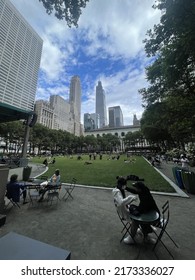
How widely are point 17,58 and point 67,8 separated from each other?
91.6 m

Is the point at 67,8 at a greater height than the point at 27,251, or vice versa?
the point at 67,8

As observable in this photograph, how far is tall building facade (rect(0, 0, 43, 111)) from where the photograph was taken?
205 ft

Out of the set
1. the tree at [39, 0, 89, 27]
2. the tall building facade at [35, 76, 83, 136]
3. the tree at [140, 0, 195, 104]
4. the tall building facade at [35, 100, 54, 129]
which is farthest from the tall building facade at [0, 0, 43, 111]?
the tree at [39, 0, 89, 27]

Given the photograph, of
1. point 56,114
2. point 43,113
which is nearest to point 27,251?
point 43,113

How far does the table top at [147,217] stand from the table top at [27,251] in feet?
6.50

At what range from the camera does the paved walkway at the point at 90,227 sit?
3311mm

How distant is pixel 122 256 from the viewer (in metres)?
3.17

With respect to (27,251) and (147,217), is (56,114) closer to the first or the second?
(147,217)

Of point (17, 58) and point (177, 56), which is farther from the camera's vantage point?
point (17, 58)

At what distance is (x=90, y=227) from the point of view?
14.6 ft

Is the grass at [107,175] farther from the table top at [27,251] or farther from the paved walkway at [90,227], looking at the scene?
the table top at [27,251]

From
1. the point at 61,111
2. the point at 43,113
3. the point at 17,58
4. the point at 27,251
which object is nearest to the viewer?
the point at 27,251

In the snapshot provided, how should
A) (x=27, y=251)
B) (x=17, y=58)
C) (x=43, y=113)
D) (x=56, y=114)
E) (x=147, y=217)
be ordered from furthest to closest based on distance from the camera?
(x=56, y=114), (x=43, y=113), (x=17, y=58), (x=147, y=217), (x=27, y=251)
